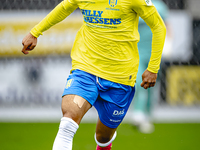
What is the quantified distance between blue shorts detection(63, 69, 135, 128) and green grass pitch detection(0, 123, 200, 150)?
139cm

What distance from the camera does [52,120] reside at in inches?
229

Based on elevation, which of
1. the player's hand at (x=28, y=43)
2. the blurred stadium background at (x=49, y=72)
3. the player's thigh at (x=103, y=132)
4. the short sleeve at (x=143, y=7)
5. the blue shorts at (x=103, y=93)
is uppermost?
the short sleeve at (x=143, y=7)

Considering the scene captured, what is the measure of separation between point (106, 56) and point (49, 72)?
397cm

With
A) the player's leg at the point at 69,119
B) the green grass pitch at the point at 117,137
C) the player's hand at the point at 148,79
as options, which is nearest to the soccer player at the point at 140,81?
the green grass pitch at the point at 117,137

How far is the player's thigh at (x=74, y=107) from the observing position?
2.24m

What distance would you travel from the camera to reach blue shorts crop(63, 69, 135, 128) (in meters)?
2.37

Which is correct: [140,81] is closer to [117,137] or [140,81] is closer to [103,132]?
[117,137]

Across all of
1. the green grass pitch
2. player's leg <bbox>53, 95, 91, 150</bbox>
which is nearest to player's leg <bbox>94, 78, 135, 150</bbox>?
player's leg <bbox>53, 95, 91, 150</bbox>

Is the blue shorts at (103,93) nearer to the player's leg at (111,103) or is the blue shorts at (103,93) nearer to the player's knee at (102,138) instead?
the player's leg at (111,103)

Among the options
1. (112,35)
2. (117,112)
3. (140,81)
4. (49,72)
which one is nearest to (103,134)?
(117,112)

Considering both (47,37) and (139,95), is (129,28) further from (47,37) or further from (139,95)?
(47,37)

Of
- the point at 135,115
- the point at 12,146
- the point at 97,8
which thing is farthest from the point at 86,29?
the point at 135,115

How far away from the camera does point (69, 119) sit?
7.18ft

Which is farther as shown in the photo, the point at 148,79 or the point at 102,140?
the point at 102,140
